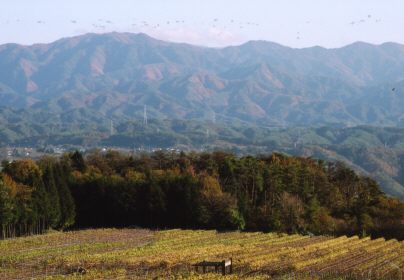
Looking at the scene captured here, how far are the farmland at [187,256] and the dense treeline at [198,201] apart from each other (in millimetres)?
7509

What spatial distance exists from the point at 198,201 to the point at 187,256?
2885 centimetres

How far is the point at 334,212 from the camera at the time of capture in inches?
2891

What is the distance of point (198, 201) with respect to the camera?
64.9 meters

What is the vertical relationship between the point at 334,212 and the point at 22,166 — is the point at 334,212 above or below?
below

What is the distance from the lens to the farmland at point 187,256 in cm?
2995

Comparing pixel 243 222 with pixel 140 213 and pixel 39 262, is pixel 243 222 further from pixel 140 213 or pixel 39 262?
pixel 39 262

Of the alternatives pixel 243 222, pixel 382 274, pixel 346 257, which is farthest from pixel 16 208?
pixel 382 274

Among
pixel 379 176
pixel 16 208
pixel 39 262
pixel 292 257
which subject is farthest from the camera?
pixel 379 176

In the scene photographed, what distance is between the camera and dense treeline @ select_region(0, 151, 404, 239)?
62.2 m

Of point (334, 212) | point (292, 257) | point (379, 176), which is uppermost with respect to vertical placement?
point (292, 257)

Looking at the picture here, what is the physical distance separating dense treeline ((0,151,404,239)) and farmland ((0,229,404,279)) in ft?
24.6

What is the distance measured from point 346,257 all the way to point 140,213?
32.0 m

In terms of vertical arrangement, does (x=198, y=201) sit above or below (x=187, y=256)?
below

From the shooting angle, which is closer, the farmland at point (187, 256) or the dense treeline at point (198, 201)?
the farmland at point (187, 256)
